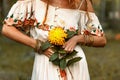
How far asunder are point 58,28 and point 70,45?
184 millimetres

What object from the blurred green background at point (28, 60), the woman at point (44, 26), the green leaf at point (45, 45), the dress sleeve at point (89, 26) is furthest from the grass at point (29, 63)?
the green leaf at point (45, 45)

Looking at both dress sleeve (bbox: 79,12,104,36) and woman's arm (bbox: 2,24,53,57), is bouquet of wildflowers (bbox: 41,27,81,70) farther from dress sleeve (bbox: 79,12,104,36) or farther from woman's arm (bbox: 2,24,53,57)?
dress sleeve (bbox: 79,12,104,36)

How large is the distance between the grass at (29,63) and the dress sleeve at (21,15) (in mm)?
5175

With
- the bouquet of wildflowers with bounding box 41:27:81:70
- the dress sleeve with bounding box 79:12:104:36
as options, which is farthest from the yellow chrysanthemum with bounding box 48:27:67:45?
the dress sleeve with bounding box 79:12:104:36

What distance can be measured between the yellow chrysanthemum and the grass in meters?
5.28

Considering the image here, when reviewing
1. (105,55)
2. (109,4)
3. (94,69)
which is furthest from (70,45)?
(109,4)

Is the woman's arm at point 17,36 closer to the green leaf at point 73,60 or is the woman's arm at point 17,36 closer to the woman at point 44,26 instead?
the woman at point 44,26

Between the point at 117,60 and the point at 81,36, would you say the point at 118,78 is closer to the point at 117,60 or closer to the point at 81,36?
the point at 117,60

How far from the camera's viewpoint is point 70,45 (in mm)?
5176

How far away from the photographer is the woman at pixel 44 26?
5.16 m

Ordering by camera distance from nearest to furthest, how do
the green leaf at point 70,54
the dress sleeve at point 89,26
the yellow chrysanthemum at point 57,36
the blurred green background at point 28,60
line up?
the yellow chrysanthemum at point 57,36, the green leaf at point 70,54, the dress sleeve at point 89,26, the blurred green background at point 28,60

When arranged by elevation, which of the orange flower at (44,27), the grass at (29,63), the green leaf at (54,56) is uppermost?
the orange flower at (44,27)

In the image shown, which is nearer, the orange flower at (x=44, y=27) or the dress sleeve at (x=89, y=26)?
the orange flower at (x=44, y=27)

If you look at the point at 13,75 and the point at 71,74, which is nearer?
the point at 71,74
